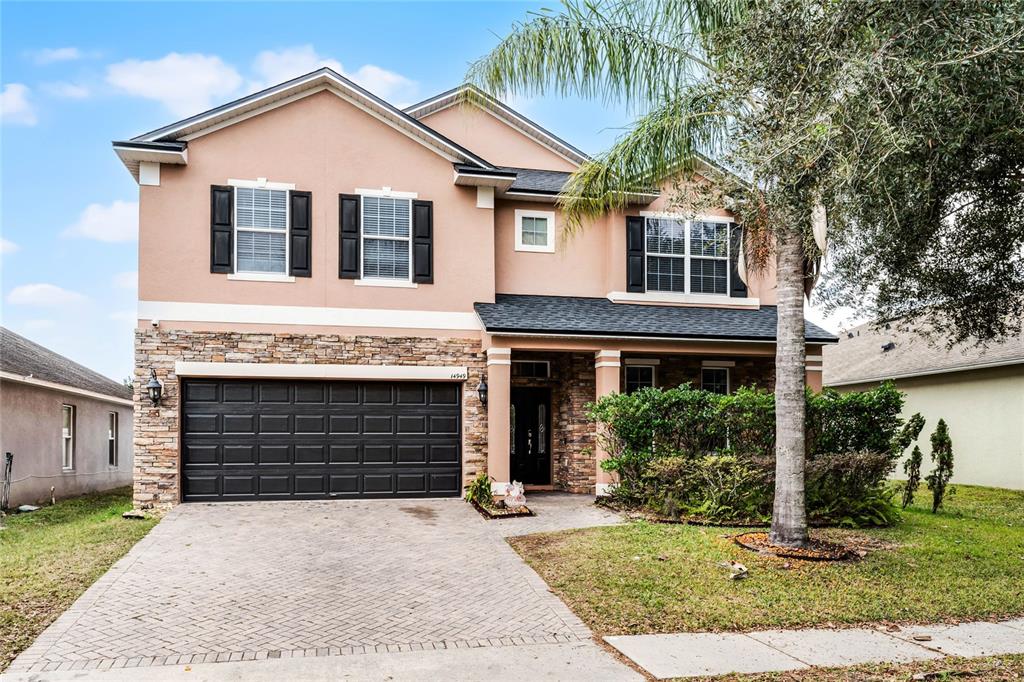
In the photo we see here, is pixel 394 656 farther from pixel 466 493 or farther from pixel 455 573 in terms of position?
pixel 466 493

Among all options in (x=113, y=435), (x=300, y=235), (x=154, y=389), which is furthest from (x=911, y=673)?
(x=113, y=435)

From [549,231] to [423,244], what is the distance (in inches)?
111

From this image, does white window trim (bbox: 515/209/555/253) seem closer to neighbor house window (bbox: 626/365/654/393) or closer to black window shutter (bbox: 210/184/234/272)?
neighbor house window (bbox: 626/365/654/393)

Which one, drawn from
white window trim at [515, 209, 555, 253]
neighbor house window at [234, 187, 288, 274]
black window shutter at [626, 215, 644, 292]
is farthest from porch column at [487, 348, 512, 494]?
neighbor house window at [234, 187, 288, 274]

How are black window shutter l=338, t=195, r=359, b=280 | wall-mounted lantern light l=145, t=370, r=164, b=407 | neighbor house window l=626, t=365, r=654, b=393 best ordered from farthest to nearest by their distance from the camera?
neighbor house window l=626, t=365, r=654, b=393 < black window shutter l=338, t=195, r=359, b=280 < wall-mounted lantern light l=145, t=370, r=164, b=407

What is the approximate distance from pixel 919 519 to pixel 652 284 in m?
6.55

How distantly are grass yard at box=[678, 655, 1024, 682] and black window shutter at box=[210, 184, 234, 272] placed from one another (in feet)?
35.9

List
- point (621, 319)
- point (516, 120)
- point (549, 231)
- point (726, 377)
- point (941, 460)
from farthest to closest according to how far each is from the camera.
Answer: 1. point (516, 120)
2. point (726, 377)
3. point (549, 231)
4. point (621, 319)
5. point (941, 460)

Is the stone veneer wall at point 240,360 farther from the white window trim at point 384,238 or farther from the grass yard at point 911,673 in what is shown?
the grass yard at point 911,673

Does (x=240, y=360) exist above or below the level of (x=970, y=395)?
above

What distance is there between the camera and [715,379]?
16.4m

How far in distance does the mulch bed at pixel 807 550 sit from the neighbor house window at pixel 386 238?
783 centimetres

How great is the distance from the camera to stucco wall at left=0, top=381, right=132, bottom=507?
15.0 meters

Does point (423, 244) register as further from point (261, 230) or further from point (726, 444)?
point (726, 444)
